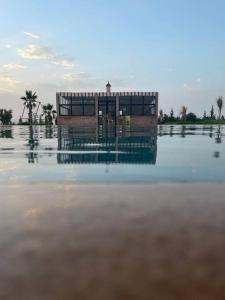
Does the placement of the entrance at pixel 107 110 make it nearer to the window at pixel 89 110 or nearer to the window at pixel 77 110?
the window at pixel 89 110

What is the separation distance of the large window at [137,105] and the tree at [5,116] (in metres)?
38.4

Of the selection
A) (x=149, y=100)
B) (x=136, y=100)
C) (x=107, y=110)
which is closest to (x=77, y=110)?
(x=107, y=110)

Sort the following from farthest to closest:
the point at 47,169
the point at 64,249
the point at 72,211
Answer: the point at 47,169 → the point at 72,211 → the point at 64,249

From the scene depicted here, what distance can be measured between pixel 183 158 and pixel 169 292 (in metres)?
8.57

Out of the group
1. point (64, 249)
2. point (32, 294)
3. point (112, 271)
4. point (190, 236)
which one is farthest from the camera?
point (190, 236)

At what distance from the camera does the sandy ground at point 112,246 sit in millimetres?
2674

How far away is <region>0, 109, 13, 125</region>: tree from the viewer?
78.4 meters

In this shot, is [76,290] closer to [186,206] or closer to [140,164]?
[186,206]

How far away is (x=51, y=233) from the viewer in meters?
3.93

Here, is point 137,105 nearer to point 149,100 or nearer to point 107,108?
point 149,100

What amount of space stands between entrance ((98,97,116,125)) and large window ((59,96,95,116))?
139 centimetres

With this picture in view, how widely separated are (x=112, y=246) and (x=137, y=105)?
48850 millimetres

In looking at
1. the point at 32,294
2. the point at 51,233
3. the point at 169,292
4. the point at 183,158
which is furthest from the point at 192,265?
the point at 183,158

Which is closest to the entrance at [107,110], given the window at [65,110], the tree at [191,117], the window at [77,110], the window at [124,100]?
the window at [124,100]
